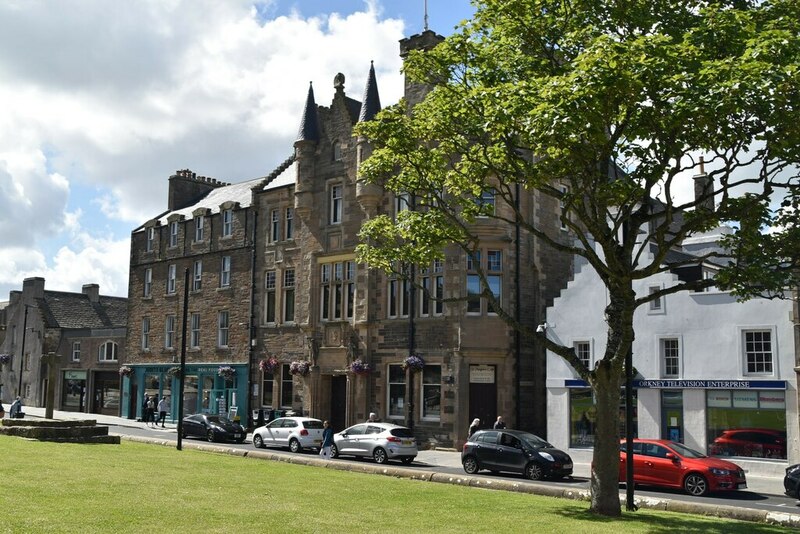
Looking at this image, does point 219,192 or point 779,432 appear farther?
point 219,192

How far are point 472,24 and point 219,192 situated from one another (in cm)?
3889

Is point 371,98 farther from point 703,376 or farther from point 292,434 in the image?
point 703,376

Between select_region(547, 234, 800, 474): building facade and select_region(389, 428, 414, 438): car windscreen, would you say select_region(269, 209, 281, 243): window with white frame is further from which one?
select_region(547, 234, 800, 474): building facade

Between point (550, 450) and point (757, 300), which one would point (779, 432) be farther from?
point (550, 450)

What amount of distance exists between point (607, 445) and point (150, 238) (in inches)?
1668

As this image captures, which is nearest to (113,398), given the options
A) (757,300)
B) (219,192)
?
(219,192)

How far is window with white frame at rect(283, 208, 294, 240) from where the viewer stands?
140 feet

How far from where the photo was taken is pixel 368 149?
3791 centimetres

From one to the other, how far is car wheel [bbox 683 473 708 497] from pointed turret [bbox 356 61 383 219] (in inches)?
753

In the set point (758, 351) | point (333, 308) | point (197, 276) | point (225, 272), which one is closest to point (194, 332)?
point (197, 276)

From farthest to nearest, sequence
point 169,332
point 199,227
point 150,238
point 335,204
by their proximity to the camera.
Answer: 1. point 150,238
2. point 169,332
3. point 199,227
4. point 335,204

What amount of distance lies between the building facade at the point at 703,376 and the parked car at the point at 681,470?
441 centimetres

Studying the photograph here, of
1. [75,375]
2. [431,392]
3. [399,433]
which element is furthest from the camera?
[75,375]

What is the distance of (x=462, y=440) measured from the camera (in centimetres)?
3359
